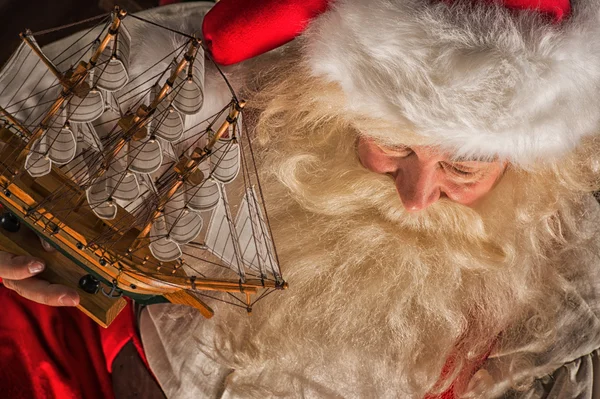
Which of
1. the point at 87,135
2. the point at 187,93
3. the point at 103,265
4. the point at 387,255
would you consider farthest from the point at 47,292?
the point at 387,255

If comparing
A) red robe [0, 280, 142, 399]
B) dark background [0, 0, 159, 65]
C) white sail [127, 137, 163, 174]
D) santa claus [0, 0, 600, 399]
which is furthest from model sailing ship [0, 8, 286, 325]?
dark background [0, 0, 159, 65]

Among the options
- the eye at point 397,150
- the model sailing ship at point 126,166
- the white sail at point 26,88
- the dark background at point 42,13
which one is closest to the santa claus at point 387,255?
the eye at point 397,150

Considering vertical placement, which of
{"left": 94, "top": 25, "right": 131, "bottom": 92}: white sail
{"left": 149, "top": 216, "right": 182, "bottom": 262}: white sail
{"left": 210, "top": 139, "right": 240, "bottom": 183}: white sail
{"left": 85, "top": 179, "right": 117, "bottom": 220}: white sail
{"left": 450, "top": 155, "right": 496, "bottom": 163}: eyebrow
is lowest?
{"left": 450, "top": 155, "right": 496, "bottom": 163}: eyebrow

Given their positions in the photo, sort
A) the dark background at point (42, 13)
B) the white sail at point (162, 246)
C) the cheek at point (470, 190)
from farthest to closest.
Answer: the dark background at point (42, 13) → the cheek at point (470, 190) → the white sail at point (162, 246)

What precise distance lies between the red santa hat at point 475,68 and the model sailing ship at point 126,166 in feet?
0.53

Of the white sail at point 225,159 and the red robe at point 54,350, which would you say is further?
the red robe at point 54,350

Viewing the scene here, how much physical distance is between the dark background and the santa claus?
17.1 inches

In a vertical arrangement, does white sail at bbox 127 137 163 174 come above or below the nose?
above

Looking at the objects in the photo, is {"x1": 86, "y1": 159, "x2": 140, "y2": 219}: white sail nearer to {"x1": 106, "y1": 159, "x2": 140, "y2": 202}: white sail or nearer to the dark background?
{"x1": 106, "y1": 159, "x2": 140, "y2": 202}: white sail

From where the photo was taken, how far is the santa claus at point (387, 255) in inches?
34.9

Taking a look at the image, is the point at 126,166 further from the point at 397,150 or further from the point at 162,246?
the point at 397,150

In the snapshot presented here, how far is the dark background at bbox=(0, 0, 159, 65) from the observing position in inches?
54.1

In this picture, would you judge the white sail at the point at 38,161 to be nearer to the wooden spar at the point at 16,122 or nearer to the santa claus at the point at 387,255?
the wooden spar at the point at 16,122

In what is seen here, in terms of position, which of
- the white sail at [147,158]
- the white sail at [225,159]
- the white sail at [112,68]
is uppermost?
the white sail at [112,68]
